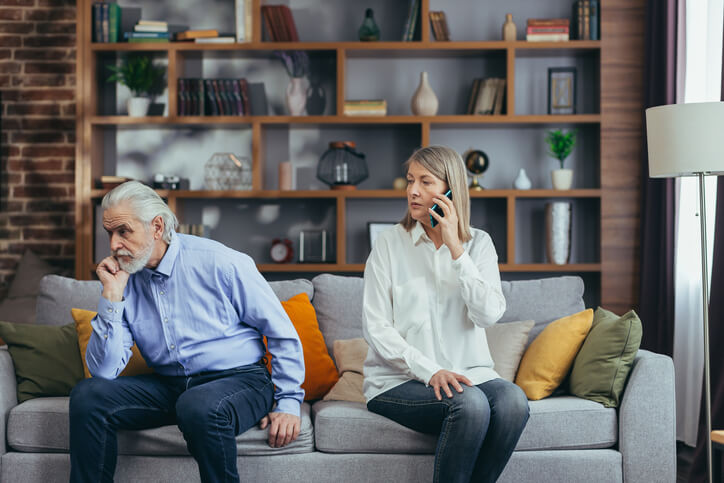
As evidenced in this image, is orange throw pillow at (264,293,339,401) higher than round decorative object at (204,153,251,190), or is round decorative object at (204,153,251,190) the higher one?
round decorative object at (204,153,251,190)

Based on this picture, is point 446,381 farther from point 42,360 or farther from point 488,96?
point 488,96

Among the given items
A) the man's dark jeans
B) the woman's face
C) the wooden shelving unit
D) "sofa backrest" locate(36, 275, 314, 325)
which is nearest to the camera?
the man's dark jeans

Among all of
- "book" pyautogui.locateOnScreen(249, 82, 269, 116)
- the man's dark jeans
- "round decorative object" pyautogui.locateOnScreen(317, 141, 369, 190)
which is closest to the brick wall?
"book" pyautogui.locateOnScreen(249, 82, 269, 116)

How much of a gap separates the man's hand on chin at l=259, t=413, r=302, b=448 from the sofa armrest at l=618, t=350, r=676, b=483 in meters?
1.04

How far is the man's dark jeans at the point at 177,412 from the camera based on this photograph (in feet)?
6.36

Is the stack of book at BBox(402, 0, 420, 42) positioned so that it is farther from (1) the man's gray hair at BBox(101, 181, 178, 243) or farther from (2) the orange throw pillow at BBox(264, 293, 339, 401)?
(1) the man's gray hair at BBox(101, 181, 178, 243)

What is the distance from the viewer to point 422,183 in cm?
228

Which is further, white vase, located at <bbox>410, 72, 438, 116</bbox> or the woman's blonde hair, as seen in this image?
white vase, located at <bbox>410, 72, 438, 116</bbox>

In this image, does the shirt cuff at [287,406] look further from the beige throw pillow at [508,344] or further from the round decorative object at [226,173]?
the round decorative object at [226,173]

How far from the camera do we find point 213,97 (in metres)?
4.13

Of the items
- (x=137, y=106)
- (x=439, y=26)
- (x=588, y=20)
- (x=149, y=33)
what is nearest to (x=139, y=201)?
(x=137, y=106)

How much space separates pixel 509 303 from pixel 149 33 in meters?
2.69

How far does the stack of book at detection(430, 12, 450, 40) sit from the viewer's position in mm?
4043

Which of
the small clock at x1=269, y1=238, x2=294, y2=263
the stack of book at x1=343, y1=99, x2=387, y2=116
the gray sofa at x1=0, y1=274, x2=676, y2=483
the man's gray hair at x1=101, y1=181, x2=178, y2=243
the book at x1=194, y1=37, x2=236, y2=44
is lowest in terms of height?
the gray sofa at x1=0, y1=274, x2=676, y2=483
